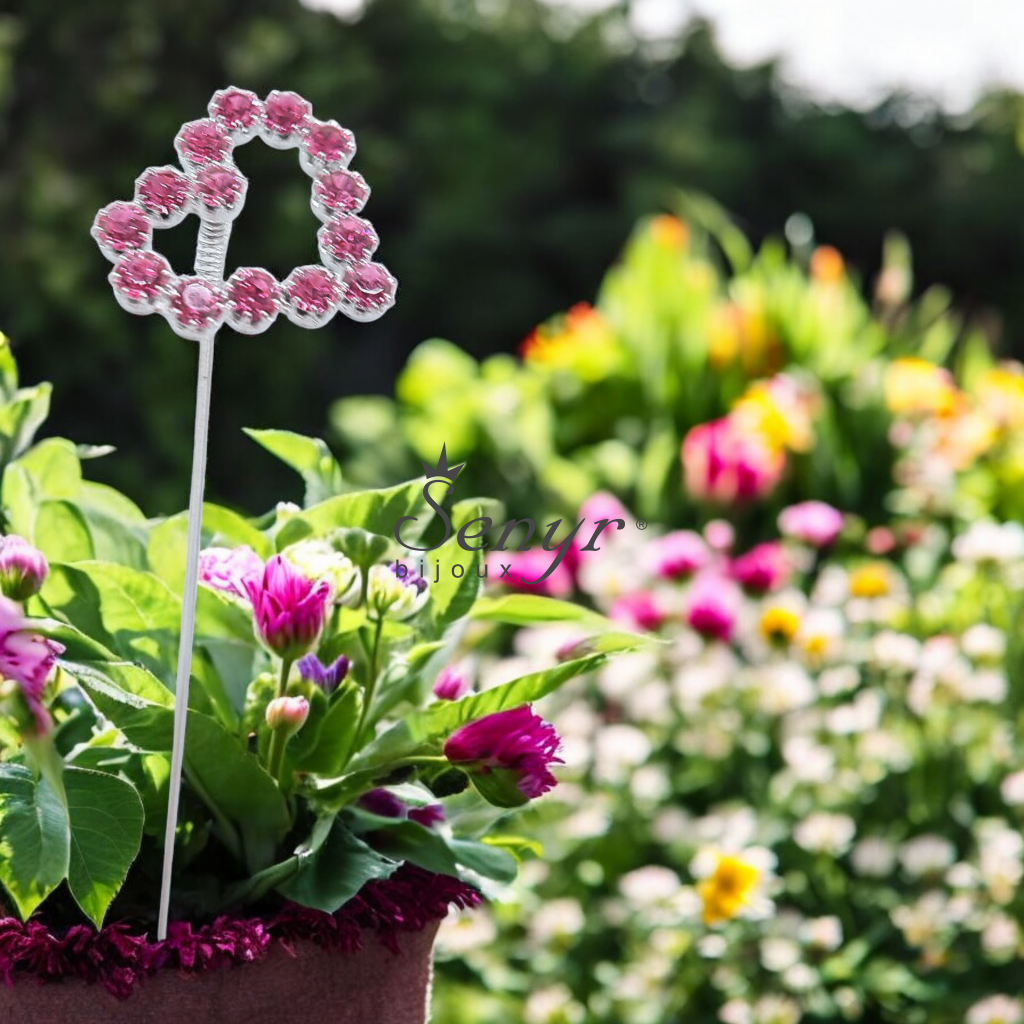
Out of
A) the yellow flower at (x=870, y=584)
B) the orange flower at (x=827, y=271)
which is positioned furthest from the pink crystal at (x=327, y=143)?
the orange flower at (x=827, y=271)

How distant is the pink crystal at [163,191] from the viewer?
0.57m

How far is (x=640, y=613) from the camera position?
183cm

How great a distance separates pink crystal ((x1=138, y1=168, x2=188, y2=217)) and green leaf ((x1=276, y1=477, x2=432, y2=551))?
0.16m

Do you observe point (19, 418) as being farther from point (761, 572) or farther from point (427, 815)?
point (761, 572)

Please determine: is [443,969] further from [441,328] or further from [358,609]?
[441,328]

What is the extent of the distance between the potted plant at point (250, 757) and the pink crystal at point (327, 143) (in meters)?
0.15

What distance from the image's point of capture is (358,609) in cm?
64

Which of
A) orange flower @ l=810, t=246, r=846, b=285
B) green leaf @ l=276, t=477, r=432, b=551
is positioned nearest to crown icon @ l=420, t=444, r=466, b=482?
green leaf @ l=276, t=477, r=432, b=551

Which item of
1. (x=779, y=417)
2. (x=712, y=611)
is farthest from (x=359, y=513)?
(x=779, y=417)

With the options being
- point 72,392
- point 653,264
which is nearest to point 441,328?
point 72,392

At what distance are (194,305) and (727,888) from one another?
119 centimetres

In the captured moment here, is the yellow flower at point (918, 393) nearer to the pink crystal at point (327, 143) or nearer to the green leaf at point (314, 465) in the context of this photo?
the green leaf at point (314, 465)

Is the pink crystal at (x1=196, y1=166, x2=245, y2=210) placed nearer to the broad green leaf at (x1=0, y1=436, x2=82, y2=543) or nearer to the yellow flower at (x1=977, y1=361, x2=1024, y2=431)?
the broad green leaf at (x1=0, y1=436, x2=82, y2=543)

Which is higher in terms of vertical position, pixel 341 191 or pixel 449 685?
pixel 341 191
